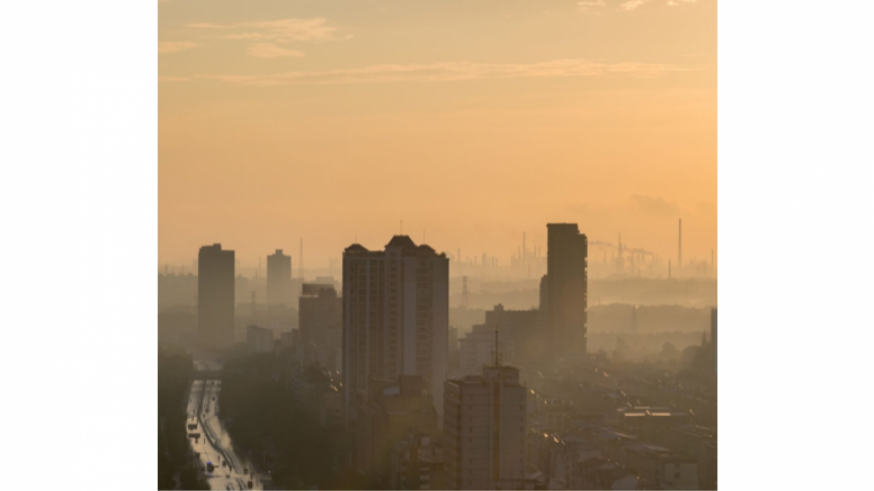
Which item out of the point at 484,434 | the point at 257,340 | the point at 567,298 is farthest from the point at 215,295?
the point at 567,298

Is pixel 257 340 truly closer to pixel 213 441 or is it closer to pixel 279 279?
pixel 279 279

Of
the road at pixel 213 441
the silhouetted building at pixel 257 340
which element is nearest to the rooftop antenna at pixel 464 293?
the silhouetted building at pixel 257 340

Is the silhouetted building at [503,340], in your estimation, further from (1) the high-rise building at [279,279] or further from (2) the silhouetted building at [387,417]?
(1) the high-rise building at [279,279]
